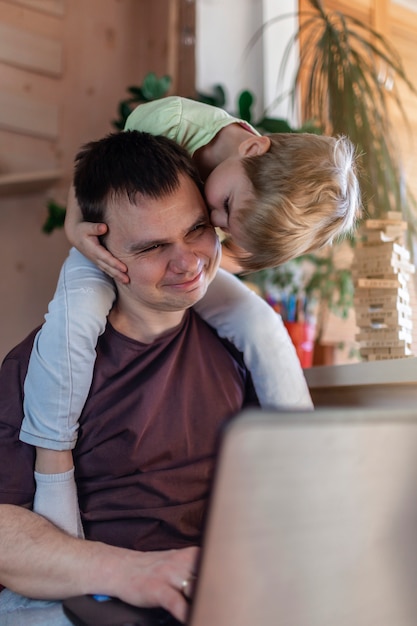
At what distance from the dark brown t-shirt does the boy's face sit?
219 mm

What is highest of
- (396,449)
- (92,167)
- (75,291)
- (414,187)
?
(414,187)

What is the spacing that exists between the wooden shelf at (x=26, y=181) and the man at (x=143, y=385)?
1366mm

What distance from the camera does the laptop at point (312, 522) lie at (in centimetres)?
48

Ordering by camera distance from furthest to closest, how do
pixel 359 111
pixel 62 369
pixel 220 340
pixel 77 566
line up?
pixel 359 111 < pixel 220 340 < pixel 62 369 < pixel 77 566

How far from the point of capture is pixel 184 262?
1167 mm

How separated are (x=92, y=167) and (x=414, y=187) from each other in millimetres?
1582

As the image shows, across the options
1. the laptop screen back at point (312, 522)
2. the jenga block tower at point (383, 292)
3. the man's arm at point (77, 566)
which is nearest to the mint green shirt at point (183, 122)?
the jenga block tower at point (383, 292)

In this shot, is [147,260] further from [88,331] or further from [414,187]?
[414,187]

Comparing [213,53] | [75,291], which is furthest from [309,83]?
[75,291]

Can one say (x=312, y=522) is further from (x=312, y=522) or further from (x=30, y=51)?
(x=30, y=51)

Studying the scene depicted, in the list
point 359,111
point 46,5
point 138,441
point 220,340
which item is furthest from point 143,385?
point 46,5

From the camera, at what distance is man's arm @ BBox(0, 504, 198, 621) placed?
0.83 meters

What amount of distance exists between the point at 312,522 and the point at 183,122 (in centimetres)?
104

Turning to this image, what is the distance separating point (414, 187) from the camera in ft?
8.29
